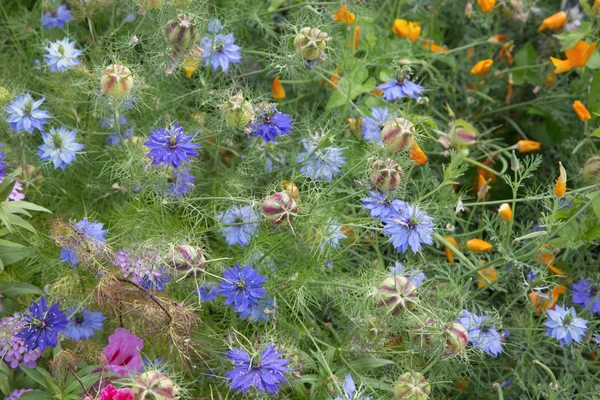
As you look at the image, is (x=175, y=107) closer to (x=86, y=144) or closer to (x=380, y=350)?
(x=86, y=144)

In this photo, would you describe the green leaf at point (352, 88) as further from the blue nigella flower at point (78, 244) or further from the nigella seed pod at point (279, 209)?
the blue nigella flower at point (78, 244)

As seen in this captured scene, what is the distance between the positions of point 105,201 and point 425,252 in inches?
28.6

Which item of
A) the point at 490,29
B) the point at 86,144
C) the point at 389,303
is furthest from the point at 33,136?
the point at 490,29

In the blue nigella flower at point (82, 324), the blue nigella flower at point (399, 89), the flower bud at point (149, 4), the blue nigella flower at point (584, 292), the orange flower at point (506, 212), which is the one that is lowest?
the blue nigella flower at point (584, 292)

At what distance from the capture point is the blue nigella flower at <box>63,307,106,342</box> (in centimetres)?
141

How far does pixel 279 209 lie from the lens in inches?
51.9

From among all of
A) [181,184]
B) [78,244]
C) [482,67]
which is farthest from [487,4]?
[78,244]

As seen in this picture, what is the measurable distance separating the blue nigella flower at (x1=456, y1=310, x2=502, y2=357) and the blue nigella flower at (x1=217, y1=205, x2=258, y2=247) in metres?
0.43

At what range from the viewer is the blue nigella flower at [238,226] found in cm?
153

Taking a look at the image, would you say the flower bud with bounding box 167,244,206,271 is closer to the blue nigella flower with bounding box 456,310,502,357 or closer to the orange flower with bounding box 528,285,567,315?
the blue nigella flower with bounding box 456,310,502,357

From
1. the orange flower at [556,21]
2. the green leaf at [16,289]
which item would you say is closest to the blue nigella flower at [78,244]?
the green leaf at [16,289]

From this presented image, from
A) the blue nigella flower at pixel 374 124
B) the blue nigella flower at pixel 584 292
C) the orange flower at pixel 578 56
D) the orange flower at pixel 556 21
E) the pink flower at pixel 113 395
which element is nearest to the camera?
the pink flower at pixel 113 395

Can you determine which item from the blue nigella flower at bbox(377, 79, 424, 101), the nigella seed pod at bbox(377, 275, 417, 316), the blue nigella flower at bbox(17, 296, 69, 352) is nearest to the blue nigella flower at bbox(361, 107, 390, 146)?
the blue nigella flower at bbox(377, 79, 424, 101)

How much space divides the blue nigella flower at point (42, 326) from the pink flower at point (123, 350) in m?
0.09
